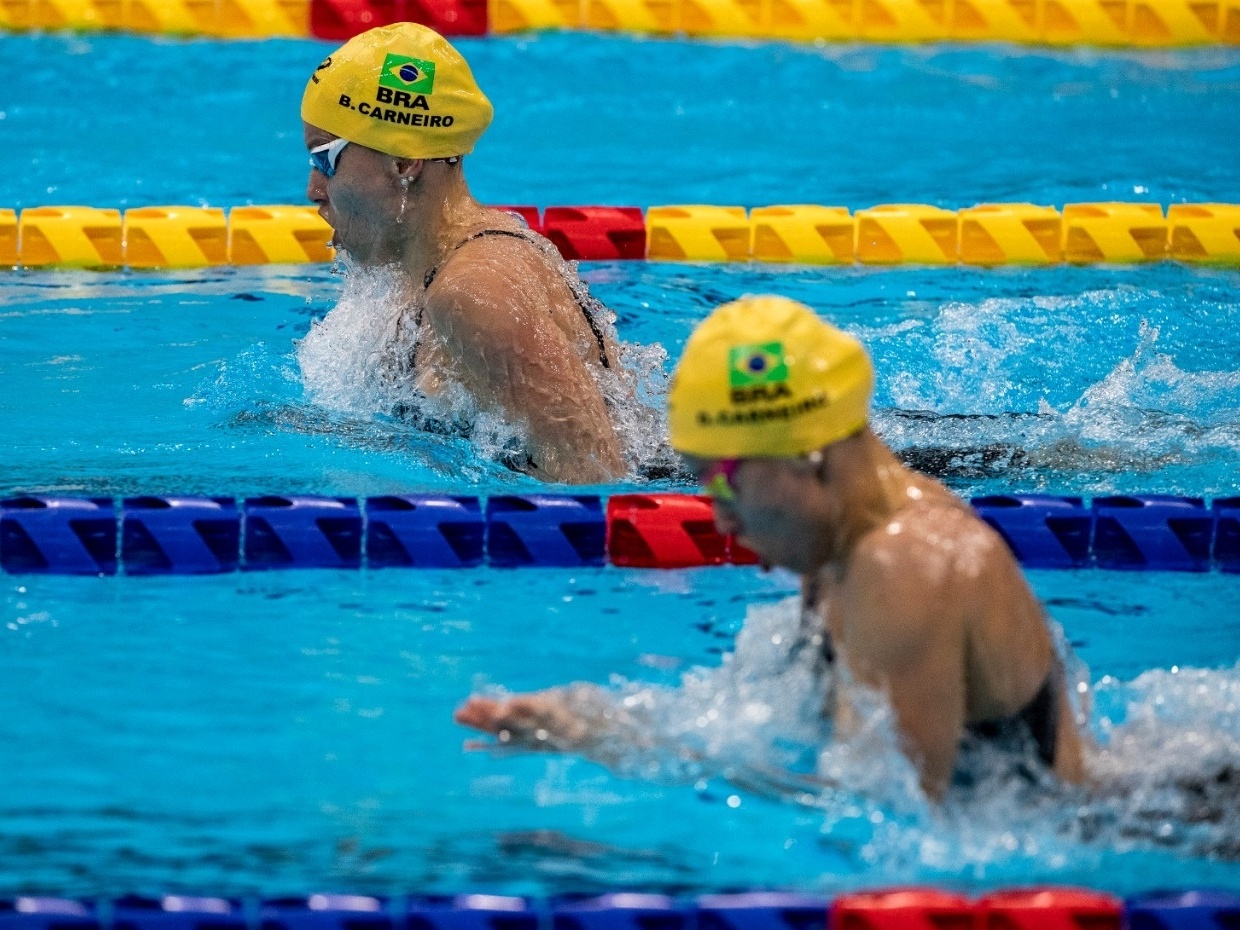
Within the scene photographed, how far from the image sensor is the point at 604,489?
4.27m

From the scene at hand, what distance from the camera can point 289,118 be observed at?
7.97 metres

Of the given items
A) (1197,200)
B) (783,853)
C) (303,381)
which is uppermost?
(1197,200)

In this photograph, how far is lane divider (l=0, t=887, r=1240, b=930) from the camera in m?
2.56

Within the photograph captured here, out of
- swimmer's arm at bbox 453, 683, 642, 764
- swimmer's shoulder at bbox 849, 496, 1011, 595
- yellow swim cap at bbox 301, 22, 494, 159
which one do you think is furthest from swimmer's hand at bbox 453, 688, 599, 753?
yellow swim cap at bbox 301, 22, 494, 159

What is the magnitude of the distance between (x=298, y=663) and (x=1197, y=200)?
463cm

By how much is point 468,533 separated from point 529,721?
1.36m

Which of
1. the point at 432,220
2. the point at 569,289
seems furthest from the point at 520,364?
the point at 432,220

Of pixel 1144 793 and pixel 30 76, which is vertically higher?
pixel 30 76

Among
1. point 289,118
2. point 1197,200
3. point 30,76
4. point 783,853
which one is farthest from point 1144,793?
point 30,76

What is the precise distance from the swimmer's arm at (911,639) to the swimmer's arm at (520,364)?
150 cm

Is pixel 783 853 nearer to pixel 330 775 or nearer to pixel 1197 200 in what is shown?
pixel 330 775

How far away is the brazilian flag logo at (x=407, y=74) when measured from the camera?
4211 millimetres

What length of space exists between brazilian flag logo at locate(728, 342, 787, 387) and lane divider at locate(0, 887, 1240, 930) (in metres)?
0.73

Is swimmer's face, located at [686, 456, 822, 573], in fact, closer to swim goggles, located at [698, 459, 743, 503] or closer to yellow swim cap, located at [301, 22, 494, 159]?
swim goggles, located at [698, 459, 743, 503]
